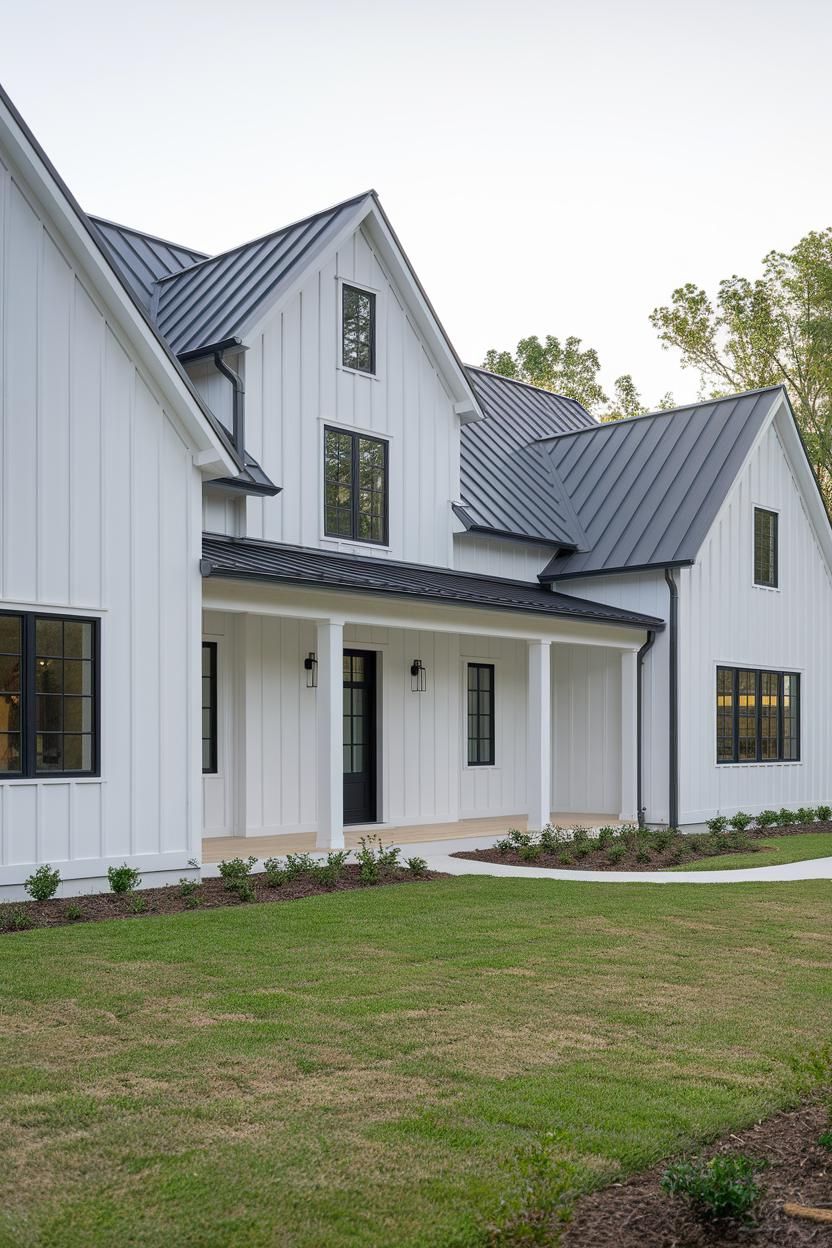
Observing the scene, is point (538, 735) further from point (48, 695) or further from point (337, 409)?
point (48, 695)

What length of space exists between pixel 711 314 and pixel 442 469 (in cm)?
2033

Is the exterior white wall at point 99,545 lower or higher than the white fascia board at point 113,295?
lower

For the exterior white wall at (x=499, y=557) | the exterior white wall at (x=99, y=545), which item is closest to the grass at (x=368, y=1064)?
the exterior white wall at (x=99, y=545)

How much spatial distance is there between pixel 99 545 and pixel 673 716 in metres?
10.1

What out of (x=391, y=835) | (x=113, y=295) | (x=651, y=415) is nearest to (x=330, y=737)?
(x=391, y=835)

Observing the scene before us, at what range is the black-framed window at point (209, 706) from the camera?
14672 millimetres

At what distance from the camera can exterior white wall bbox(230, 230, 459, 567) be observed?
1527 centimetres

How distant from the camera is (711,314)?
115 feet

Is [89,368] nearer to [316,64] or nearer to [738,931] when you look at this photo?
[738,931]

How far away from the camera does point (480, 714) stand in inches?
738

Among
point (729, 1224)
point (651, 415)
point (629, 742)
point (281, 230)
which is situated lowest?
point (729, 1224)

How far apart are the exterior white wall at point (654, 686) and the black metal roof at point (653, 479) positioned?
44cm

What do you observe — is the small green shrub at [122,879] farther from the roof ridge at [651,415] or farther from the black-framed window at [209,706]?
the roof ridge at [651,415]

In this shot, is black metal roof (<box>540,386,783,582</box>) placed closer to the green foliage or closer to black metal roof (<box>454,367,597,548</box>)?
black metal roof (<box>454,367,597,548</box>)
